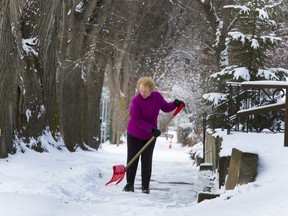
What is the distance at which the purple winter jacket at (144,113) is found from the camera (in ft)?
28.4

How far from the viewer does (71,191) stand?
26.0 feet

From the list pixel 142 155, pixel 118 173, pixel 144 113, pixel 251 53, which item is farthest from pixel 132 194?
pixel 251 53

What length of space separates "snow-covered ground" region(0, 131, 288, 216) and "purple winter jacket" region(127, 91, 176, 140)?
2.82 feet

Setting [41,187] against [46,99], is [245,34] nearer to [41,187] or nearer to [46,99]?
[46,99]

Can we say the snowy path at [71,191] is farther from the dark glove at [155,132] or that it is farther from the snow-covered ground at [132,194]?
the dark glove at [155,132]

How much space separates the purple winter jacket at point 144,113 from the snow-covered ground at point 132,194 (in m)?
0.86

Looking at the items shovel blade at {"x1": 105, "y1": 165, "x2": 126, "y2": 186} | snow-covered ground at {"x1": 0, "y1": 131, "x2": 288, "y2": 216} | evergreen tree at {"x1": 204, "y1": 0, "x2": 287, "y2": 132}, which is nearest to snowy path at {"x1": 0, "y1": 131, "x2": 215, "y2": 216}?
snow-covered ground at {"x1": 0, "y1": 131, "x2": 288, "y2": 216}

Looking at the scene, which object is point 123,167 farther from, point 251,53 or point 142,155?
point 251,53

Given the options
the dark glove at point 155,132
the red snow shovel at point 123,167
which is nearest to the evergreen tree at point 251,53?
the red snow shovel at point 123,167

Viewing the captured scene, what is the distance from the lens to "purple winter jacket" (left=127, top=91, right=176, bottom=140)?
28.4ft

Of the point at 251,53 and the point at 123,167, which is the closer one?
the point at 123,167

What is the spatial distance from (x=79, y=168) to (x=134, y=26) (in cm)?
1918

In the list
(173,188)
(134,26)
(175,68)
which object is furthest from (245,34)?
(175,68)

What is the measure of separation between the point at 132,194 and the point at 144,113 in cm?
112
